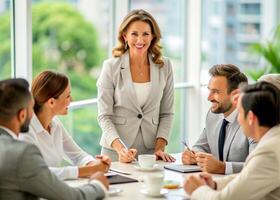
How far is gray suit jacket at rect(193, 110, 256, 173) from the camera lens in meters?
3.76

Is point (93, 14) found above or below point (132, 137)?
above

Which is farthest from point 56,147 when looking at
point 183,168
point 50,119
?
point 183,168

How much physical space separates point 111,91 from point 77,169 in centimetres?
97

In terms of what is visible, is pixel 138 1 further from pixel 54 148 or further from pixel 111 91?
pixel 54 148

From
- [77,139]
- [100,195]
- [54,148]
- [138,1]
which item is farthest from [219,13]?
[100,195]

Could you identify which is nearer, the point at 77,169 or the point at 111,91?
the point at 77,169

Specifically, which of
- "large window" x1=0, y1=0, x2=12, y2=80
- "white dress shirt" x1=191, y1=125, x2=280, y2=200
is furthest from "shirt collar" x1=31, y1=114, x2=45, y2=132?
"large window" x1=0, y1=0, x2=12, y2=80

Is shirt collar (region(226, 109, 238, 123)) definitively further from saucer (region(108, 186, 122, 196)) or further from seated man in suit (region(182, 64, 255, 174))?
saucer (region(108, 186, 122, 196))

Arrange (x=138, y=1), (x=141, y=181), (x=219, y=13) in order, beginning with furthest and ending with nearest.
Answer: (x=219, y=13) → (x=138, y=1) → (x=141, y=181)

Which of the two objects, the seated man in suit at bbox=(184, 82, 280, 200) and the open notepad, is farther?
the open notepad

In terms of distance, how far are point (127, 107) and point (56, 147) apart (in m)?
0.75

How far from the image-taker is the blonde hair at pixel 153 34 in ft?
14.3

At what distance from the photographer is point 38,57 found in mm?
5473

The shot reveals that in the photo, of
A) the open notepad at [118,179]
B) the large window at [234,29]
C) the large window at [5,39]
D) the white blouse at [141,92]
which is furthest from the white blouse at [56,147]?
the large window at [234,29]
